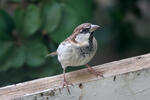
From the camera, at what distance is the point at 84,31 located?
72.5 inches

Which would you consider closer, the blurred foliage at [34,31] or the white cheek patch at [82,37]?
the white cheek patch at [82,37]

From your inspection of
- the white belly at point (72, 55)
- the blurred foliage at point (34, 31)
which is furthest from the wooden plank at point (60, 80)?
the blurred foliage at point (34, 31)

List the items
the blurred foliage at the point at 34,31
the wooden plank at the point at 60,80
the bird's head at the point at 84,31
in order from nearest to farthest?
the wooden plank at the point at 60,80 < the bird's head at the point at 84,31 < the blurred foliage at the point at 34,31

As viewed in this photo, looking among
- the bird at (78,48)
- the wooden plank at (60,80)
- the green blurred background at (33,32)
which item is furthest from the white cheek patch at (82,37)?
the green blurred background at (33,32)

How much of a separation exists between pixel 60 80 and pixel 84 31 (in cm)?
31

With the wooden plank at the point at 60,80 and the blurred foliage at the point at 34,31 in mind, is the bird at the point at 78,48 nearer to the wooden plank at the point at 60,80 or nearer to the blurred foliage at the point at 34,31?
the wooden plank at the point at 60,80

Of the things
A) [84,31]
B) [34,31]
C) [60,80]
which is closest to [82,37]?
[84,31]

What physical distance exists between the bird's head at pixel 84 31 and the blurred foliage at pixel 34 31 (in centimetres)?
44

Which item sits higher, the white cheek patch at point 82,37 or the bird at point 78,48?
the white cheek patch at point 82,37

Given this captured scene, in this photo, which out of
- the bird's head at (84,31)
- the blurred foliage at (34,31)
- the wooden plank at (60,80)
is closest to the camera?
the wooden plank at (60,80)

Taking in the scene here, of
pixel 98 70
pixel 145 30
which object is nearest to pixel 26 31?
pixel 98 70

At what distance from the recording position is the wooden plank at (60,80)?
1.53m

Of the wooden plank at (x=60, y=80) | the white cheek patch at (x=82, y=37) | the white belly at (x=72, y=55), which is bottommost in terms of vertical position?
the wooden plank at (x=60, y=80)

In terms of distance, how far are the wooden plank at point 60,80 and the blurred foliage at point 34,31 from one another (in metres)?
0.67
